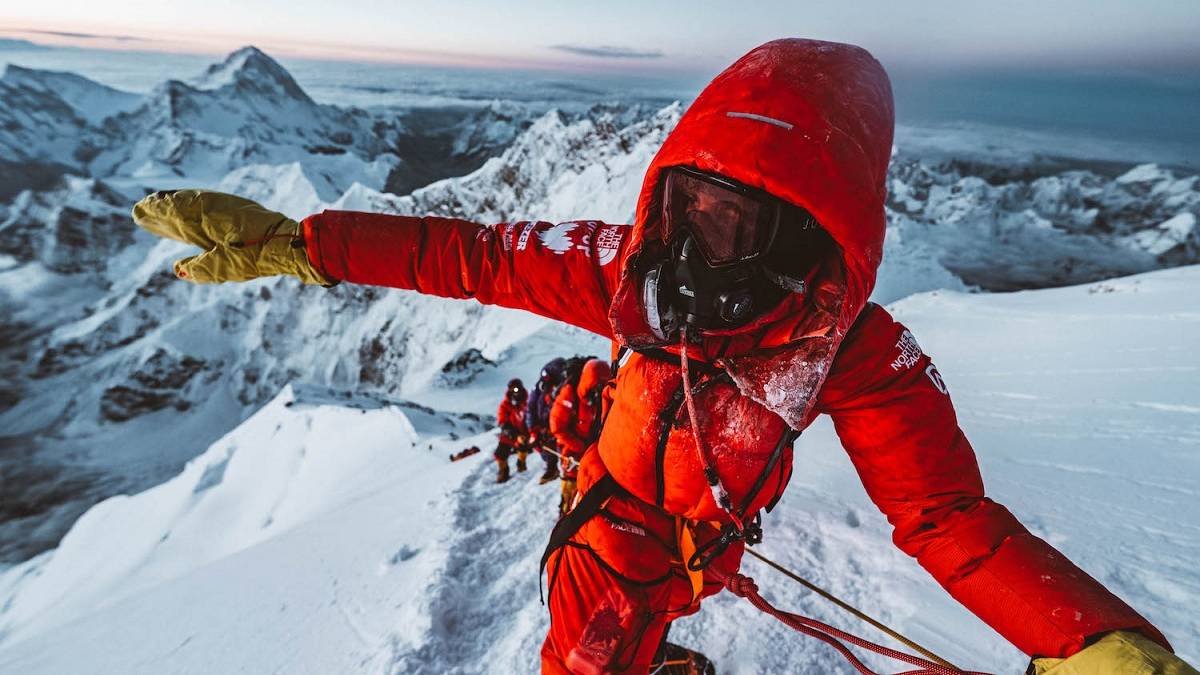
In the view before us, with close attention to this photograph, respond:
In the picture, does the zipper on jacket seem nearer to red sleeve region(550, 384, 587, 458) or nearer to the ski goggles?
the ski goggles

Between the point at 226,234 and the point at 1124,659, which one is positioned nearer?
the point at 1124,659

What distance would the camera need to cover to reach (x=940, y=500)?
1723 mm

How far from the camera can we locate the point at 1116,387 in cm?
566

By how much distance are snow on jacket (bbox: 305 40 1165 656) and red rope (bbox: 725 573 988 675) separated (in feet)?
0.76

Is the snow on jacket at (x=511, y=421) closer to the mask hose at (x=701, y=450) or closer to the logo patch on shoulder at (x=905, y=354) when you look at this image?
the mask hose at (x=701, y=450)

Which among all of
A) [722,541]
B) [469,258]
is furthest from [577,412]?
[469,258]

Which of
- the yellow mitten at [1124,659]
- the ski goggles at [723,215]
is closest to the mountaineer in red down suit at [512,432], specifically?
the ski goggles at [723,215]

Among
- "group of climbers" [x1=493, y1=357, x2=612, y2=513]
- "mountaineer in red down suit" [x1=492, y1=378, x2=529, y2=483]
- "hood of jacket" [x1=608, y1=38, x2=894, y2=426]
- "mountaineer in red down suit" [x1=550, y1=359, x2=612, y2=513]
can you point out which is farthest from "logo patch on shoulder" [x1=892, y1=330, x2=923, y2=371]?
"mountaineer in red down suit" [x1=492, y1=378, x2=529, y2=483]

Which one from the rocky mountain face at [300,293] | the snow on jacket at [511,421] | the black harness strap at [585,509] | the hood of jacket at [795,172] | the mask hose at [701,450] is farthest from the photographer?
the rocky mountain face at [300,293]

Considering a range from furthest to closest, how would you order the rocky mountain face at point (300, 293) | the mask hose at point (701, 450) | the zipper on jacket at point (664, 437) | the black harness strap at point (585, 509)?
1. the rocky mountain face at point (300, 293)
2. the black harness strap at point (585, 509)
3. the zipper on jacket at point (664, 437)
4. the mask hose at point (701, 450)

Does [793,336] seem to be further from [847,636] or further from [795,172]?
[847,636]

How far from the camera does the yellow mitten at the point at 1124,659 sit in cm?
135

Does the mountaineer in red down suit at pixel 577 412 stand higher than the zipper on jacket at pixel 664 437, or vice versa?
the zipper on jacket at pixel 664 437

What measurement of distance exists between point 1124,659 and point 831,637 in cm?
81
